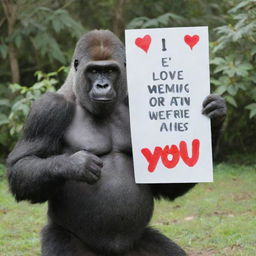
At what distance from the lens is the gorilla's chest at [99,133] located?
417 centimetres

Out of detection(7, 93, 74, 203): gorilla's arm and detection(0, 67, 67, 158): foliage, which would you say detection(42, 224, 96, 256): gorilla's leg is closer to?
detection(7, 93, 74, 203): gorilla's arm

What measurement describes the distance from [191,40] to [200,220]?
2.74 meters

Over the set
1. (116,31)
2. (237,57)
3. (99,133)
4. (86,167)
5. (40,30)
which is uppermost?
(116,31)

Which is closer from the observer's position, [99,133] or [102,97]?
[102,97]

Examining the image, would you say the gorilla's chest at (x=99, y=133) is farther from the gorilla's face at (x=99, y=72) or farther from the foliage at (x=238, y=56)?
the foliage at (x=238, y=56)

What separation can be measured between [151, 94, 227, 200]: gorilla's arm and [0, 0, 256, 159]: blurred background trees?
143 inches

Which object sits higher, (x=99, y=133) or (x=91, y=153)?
(x=99, y=133)

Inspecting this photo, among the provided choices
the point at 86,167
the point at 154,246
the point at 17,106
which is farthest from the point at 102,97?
the point at 17,106

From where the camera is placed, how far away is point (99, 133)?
13.8 ft

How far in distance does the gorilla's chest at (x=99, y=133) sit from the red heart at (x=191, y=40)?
0.64 m

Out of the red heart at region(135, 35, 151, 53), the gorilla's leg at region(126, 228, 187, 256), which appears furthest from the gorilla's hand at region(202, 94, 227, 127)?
the gorilla's leg at region(126, 228, 187, 256)

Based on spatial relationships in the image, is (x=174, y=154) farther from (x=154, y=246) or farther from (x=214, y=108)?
(x=154, y=246)

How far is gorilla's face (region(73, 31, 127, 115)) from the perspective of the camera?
3.99 m

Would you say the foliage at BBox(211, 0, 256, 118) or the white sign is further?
the foliage at BBox(211, 0, 256, 118)
